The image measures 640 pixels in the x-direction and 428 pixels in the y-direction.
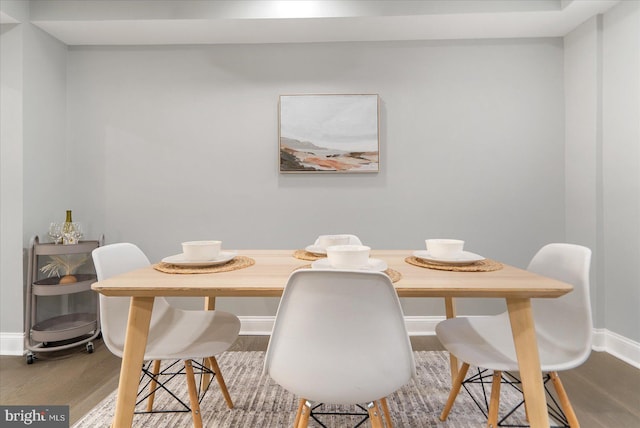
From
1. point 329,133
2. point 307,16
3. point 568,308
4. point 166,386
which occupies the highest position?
point 307,16

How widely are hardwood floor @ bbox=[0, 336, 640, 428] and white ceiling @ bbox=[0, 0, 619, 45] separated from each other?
2317 millimetres

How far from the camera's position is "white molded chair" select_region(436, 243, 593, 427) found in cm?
120

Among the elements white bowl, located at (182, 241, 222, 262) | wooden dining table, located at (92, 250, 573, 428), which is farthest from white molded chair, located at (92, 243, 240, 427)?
white bowl, located at (182, 241, 222, 262)

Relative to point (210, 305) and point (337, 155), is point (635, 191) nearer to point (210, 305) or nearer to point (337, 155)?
point (337, 155)

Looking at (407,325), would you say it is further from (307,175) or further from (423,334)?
(307,175)

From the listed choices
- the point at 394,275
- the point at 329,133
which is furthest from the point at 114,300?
the point at 329,133

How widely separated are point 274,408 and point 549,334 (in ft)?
4.26

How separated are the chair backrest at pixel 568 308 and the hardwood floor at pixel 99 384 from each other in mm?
561

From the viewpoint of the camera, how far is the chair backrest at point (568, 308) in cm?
122

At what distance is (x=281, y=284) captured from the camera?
110 centimetres

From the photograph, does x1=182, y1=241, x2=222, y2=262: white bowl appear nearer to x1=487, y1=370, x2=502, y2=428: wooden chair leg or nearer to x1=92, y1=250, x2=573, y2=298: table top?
x1=92, y1=250, x2=573, y2=298: table top

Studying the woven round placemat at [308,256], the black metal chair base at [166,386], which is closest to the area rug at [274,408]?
the black metal chair base at [166,386]

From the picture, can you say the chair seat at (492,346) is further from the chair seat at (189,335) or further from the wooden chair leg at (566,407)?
the chair seat at (189,335)

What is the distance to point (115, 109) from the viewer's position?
8.75 feet
